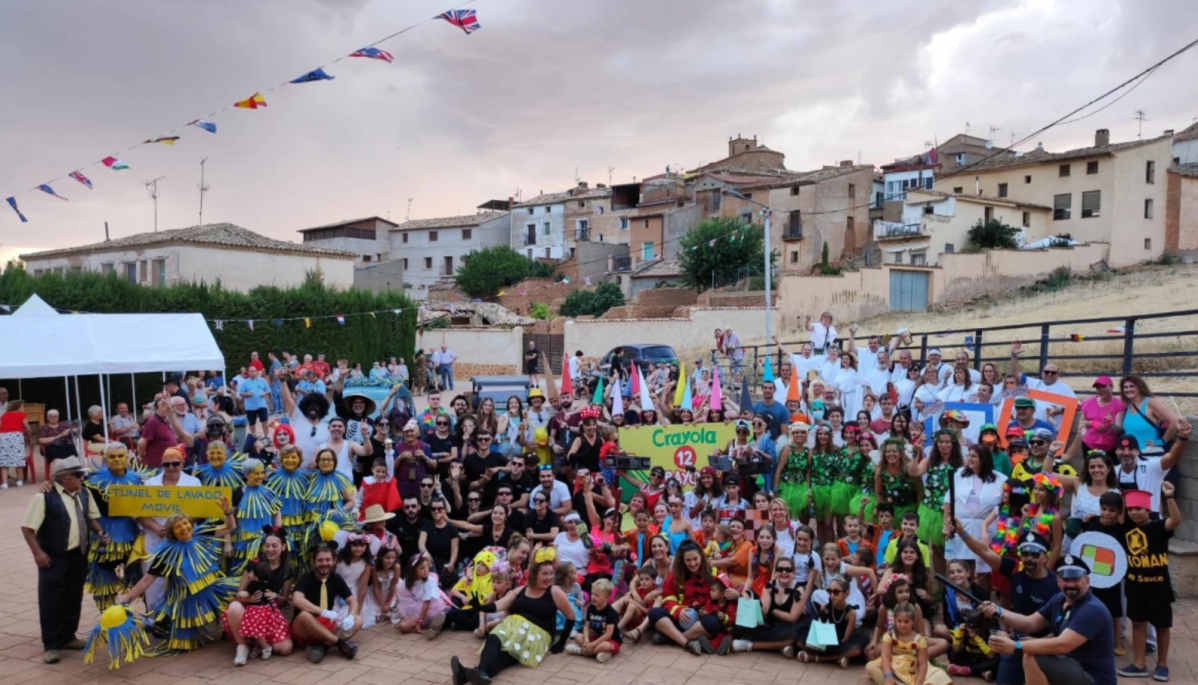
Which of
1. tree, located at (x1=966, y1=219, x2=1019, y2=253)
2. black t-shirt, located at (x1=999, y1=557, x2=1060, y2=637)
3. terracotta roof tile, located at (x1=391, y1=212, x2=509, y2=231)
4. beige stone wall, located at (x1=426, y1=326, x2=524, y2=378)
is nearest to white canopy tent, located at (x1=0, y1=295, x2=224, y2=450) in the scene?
black t-shirt, located at (x1=999, y1=557, x2=1060, y2=637)

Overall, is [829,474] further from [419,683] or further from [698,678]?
[419,683]

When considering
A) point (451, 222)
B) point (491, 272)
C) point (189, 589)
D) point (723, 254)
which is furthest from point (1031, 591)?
point (451, 222)

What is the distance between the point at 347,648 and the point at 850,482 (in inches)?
192

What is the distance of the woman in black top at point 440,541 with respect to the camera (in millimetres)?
8086

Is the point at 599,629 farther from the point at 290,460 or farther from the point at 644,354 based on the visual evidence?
the point at 644,354

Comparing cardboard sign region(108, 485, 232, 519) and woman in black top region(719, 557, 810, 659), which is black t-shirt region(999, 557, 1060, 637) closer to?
woman in black top region(719, 557, 810, 659)

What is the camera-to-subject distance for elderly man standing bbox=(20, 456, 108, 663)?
651cm

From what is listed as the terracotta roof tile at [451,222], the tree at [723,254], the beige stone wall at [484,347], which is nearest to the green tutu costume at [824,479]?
the beige stone wall at [484,347]

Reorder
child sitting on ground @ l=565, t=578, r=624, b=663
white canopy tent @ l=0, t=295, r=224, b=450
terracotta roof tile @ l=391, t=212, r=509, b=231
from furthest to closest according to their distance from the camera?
terracotta roof tile @ l=391, t=212, r=509, b=231 → white canopy tent @ l=0, t=295, r=224, b=450 → child sitting on ground @ l=565, t=578, r=624, b=663

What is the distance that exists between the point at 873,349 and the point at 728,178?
40081 mm

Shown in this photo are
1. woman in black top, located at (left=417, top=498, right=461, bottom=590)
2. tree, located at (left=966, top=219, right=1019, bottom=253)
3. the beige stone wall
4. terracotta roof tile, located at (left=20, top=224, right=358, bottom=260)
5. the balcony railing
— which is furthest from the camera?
the balcony railing

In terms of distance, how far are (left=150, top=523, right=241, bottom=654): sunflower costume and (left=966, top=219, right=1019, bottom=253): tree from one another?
3859 centimetres

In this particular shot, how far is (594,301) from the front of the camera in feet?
149

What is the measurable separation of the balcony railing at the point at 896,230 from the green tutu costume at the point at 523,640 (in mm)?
36800
